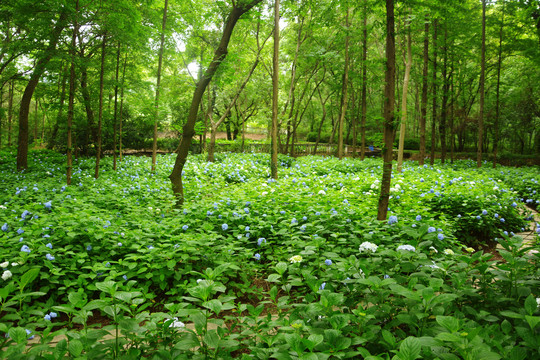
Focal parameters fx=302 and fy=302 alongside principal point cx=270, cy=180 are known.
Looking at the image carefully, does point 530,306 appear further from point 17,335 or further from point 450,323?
point 17,335

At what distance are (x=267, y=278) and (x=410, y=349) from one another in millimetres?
1341

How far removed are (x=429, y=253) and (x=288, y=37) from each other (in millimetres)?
16422

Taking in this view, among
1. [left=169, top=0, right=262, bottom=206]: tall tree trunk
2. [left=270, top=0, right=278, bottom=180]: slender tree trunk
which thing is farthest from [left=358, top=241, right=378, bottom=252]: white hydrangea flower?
[left=270, top=0, right=278, bottom=180]: slender tree trunk

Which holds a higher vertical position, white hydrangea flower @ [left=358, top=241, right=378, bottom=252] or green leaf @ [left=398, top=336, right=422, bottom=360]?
white hydrangea flower @ [left=358, top=241, right=378, bottom=252]

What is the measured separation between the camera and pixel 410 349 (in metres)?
1.31

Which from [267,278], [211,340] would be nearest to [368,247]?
[267,278]

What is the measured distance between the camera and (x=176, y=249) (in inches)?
119

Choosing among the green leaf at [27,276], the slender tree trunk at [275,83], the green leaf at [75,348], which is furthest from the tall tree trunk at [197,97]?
the green leaf at [75,348]

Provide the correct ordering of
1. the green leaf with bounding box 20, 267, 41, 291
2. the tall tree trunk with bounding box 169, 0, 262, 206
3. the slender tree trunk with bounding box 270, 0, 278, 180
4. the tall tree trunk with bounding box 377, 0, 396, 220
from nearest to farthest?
the green leaf with bounding box 20, 267, 41, 291, the tall tree trunk with bounding box 377, 0, 396, 220, the tall tree trunk with bounding box 169, 0, 262, 206, the slender tree trunk with bounding box 270, 0, 278, 180

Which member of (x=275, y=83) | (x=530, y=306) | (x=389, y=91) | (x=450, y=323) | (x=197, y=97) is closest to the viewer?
(x=450, y=323)

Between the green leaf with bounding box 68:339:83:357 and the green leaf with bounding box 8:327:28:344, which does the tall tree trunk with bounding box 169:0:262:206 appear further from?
the green leaf with bounding box 68:339:83:357

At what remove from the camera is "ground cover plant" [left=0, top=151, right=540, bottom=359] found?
4.98 feet

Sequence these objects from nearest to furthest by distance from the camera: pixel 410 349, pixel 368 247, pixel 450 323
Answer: pixel 410 349
pixel 450 323
pixel 368 247

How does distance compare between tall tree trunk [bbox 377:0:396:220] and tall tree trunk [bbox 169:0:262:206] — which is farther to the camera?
tall tree trunk [bbox 169:0:262:206]
